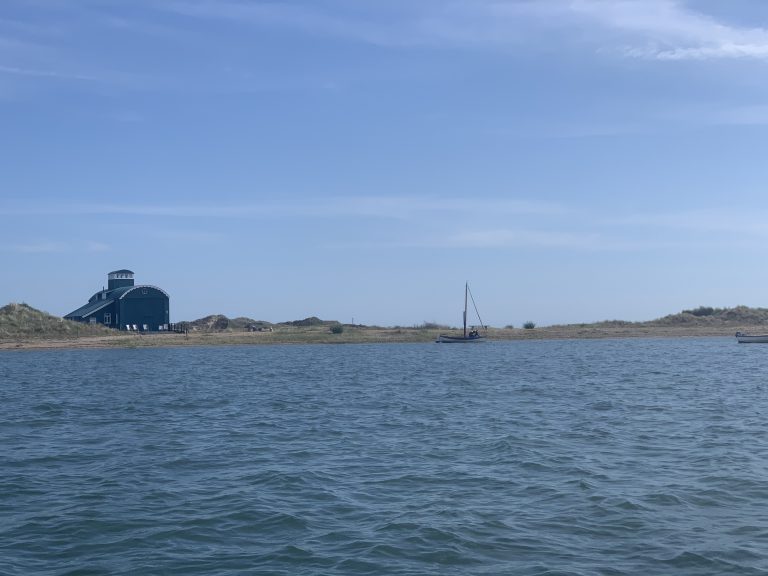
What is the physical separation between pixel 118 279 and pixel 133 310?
1060 cm

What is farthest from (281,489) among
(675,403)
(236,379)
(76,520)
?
(236,379)

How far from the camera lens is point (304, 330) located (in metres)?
107

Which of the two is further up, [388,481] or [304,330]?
[304,330]

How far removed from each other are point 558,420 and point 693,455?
→ 7.44 meters

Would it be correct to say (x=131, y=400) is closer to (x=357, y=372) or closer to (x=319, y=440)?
(x=319, y=440)

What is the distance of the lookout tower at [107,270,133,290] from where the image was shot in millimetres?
105875

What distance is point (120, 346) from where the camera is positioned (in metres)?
81.4

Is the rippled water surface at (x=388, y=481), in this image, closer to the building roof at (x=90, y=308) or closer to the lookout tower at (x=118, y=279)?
the building roof at (x=90, y=308)

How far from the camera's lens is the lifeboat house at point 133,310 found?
96438mm

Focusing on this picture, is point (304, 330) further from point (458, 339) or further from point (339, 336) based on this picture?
point (458, 339)

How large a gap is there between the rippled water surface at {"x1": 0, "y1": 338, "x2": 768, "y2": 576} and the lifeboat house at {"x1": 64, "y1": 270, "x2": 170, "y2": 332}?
58382 millimetres

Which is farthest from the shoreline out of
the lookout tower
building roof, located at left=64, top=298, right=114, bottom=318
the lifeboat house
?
the lookout tower

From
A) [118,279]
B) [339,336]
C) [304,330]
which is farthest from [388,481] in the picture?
[118,279]

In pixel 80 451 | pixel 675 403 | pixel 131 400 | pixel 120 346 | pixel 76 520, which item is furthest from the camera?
pixel 120 346
